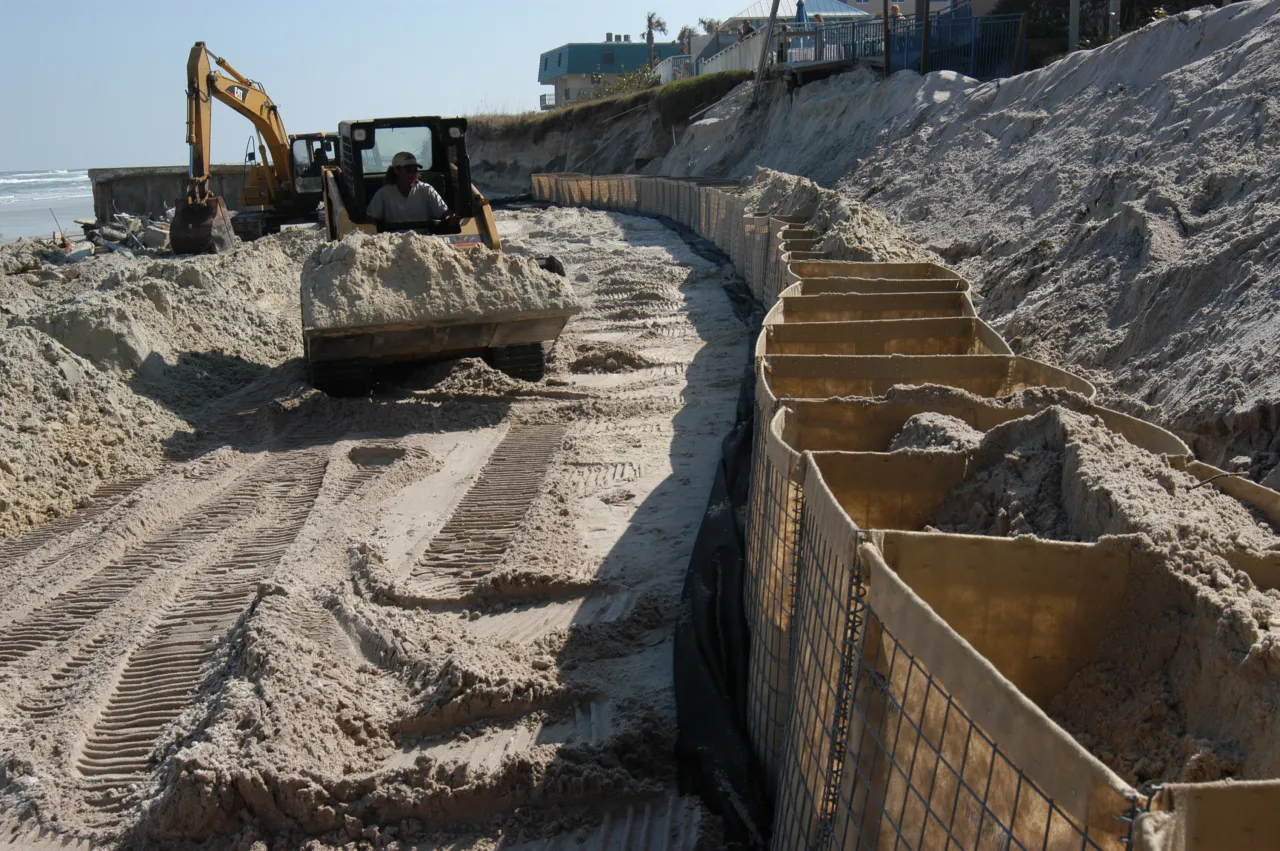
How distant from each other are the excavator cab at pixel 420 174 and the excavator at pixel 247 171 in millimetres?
6541

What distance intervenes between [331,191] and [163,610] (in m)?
6.98

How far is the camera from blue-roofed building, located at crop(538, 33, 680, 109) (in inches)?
2995

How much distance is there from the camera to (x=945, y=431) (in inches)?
164

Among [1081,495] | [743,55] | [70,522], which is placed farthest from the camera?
[743,55]

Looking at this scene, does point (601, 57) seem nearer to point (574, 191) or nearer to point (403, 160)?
point (574, 191)

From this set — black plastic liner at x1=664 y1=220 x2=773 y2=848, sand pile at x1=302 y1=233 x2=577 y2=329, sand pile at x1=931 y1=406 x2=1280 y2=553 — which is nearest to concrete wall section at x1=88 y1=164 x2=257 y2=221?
sand pile at x1=302 y1=233 x2=577 y2=329

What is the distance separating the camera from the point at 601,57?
76688 mm

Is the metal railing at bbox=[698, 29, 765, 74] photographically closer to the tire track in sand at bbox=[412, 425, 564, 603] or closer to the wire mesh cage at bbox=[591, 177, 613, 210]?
the wire mesh cage at bbox=[591, 177, 613, 210]

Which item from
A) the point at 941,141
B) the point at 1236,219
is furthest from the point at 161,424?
the point at 941,141

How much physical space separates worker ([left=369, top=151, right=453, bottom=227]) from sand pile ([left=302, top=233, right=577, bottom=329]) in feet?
5.45

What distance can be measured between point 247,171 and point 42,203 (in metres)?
57.8

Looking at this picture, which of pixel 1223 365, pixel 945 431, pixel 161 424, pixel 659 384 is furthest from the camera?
pixel 659 384

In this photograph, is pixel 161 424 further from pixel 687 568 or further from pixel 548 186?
pixel 548 186

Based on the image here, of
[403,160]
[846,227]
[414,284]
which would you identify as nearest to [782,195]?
[846,227]
